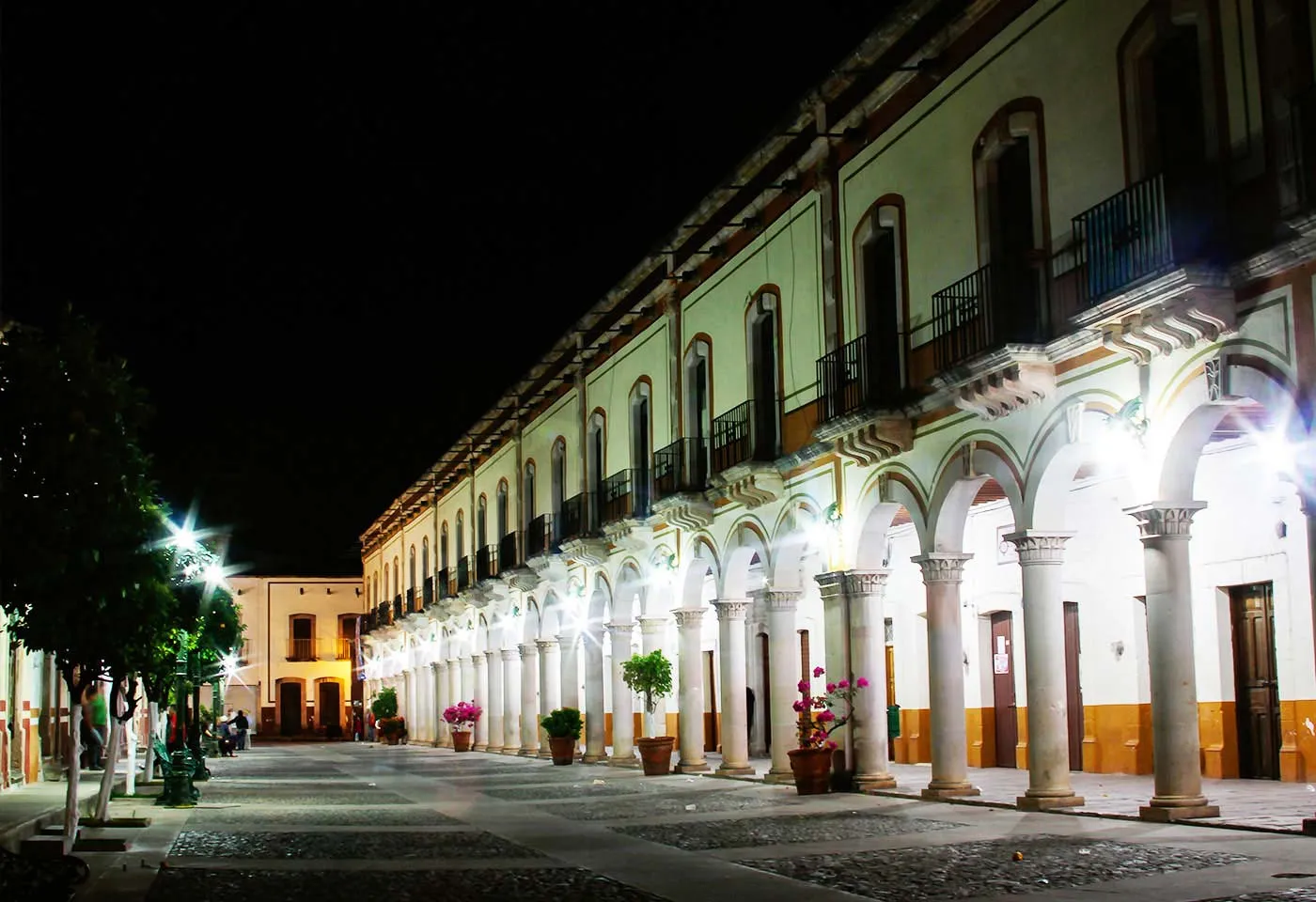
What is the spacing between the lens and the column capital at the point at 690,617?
27.4 meters

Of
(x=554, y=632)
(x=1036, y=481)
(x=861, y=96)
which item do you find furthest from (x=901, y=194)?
(x=554, y=632)

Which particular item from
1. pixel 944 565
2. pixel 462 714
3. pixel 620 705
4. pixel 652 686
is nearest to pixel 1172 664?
pixel 944 565

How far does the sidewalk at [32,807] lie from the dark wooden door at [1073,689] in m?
13.5

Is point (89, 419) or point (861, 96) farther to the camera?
point (861, 96)

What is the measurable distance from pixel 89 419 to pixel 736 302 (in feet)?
43.9

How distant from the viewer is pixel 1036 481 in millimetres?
16516

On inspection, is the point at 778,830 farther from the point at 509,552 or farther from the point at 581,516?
the point at 509,552

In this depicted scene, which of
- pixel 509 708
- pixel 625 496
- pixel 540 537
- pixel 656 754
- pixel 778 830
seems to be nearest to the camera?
pixel 778 830

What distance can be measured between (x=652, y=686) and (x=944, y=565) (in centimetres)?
1016

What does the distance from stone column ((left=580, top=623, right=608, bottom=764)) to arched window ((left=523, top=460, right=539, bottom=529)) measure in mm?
7340

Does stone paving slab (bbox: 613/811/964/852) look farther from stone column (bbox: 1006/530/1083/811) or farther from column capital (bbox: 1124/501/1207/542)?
column capital (bbox: 1124/501/1207/542)

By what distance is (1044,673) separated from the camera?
16562mm

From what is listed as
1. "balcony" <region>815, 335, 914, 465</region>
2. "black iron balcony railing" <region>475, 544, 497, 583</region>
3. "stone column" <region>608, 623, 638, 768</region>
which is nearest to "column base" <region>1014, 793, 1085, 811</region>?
"balcony" <region>815, 335, 914, 465</region>

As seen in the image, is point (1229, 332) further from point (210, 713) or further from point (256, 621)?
point (256, 621)
